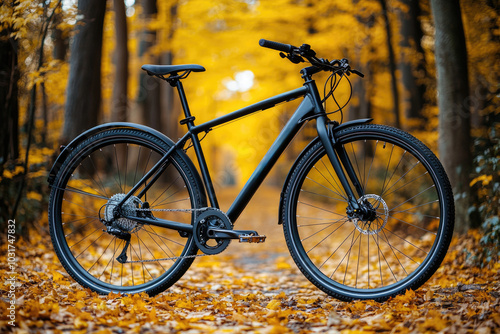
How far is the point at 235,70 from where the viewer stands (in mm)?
11727

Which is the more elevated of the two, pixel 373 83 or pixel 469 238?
pixel 373 83

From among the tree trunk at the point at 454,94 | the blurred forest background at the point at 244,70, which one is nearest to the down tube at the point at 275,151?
the blurred forest background at the point at 244,70

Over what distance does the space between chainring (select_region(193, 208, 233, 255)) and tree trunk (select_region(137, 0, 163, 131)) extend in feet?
24.9

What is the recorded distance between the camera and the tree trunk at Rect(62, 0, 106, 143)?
4.54 meters

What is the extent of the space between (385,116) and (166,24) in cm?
727

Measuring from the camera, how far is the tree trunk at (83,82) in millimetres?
4543

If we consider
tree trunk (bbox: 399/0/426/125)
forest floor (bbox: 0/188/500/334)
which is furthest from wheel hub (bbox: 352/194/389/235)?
tree trunk (bbox: 399/0/426/125)

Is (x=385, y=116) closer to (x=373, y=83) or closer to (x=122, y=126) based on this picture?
(x=373, y=83)

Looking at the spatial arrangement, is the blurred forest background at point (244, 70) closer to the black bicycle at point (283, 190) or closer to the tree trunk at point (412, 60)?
the tree trunk at point (412, 60)

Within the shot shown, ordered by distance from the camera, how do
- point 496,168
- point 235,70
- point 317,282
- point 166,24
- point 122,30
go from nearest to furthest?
point 317,282 → point 496,168 → point 122,30 → point 166,24 → point 235,70

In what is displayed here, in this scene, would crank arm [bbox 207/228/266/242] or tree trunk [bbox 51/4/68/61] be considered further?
tree trunk [bbox 51/4/68/61]

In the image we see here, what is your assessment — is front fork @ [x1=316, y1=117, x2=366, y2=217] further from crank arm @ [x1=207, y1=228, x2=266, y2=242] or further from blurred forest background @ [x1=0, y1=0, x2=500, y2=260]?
blurred forest background @ [x1=0, y1=0, x2=500, y2=260]

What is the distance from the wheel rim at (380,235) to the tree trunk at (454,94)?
293 mm

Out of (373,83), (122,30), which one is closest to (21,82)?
(122,30)
